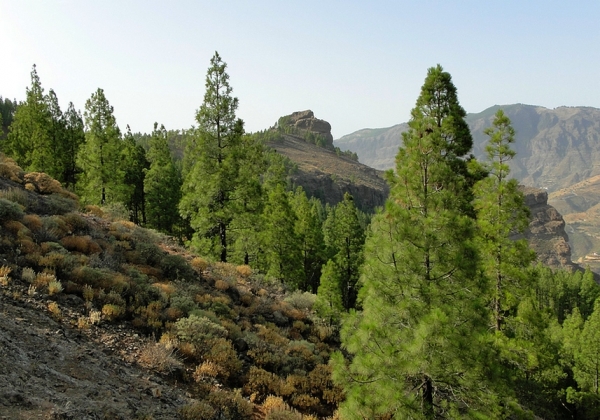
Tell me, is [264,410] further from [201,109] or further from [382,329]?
[201,109]

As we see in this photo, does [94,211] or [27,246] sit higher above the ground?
[94,211]

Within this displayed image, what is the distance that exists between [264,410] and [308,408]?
1.33m

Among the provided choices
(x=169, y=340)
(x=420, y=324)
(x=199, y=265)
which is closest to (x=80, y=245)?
(x=199, y=265)

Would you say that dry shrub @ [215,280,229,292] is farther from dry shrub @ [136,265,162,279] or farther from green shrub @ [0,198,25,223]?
green shrub @ [0,198,25,223]

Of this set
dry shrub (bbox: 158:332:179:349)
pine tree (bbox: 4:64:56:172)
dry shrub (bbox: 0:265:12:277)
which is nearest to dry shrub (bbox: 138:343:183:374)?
dry shrub (bbox: 158:332:179:349)

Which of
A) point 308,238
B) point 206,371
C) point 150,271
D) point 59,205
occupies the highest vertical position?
point 59,205

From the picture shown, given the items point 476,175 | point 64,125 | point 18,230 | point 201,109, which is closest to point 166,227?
point 64,125

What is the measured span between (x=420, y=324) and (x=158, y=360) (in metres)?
5.44

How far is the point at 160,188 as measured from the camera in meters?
34.8

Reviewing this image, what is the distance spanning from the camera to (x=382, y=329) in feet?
26.0

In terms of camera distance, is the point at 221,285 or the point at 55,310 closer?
the point at 55,310

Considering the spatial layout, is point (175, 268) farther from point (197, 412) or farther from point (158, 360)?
point (197, 412)

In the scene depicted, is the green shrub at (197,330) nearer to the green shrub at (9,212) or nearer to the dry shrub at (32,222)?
the dry shrub at (32,222)

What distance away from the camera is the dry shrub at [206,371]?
343 inches
